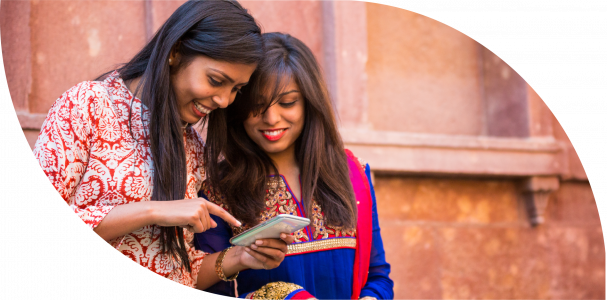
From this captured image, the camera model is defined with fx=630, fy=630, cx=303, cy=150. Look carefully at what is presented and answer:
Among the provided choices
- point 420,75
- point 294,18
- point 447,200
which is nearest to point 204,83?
point 294,18

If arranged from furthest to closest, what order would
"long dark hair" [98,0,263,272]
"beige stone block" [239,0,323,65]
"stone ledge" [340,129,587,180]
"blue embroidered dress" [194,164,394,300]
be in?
"stone ledge" [340,129,587,180], "beige stone block" [239,0,323,65], "blue embroidered dress" [194,164,394,300], "long dark hair" [98,0,263,272]

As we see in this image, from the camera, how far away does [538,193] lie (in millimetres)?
4289

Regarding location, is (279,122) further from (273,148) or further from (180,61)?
(180,61)

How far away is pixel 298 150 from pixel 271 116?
1.03 feet

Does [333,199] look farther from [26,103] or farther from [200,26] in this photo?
[26,103]

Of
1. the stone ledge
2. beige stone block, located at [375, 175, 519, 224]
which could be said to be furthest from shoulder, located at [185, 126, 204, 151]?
beige stone block, located at [375, 175, 519, 224]

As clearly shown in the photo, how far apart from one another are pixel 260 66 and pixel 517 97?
100 inches

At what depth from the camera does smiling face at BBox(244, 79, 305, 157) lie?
2457 millimetres

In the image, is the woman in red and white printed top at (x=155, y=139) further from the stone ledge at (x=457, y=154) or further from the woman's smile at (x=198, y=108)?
the stone ledge at (x=457, y=154)

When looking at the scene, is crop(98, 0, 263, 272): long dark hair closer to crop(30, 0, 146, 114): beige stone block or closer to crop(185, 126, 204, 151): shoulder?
crop(185, 126, 204, 151): shoulder

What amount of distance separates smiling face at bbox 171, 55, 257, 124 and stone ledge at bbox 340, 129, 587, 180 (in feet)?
5.28

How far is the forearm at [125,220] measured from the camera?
1.84m

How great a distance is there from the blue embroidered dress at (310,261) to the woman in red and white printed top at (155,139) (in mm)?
145

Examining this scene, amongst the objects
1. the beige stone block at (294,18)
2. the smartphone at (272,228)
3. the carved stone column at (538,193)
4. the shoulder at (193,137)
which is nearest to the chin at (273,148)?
the shoulder at (193,137)
